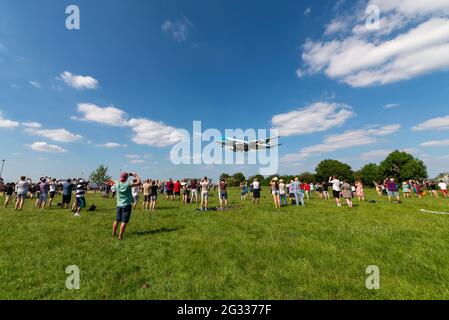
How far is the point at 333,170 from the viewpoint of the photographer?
344 ft

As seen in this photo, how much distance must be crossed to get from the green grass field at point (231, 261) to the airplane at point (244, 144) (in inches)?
1706

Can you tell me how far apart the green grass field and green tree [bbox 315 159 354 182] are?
10425 cm

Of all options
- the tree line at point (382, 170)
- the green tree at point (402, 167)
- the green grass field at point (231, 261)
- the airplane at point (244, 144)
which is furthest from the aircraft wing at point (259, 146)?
the green tree at point (402, 167)

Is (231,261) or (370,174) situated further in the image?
(370,174)

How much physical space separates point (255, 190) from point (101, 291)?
14.3 meters

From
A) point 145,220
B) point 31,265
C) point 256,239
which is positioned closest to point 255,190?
point 145,220

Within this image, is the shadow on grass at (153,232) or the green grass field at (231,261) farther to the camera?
the shadow on grass at (153,232)

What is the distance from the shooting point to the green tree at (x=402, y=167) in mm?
81312

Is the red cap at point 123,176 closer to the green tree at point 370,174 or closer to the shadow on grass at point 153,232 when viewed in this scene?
the shadow on grass at point 153,232

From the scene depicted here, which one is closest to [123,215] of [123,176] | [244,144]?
[123,176]

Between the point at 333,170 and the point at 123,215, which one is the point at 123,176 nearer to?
the point at 123,215

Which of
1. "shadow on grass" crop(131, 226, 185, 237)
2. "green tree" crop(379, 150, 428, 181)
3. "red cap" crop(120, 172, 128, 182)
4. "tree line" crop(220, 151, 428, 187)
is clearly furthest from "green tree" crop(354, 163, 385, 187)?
"red cap" crop(120, 172, 128, 182)

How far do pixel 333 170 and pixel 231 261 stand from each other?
110690mm

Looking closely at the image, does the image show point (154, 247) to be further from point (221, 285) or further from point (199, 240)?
point (221, 285)
